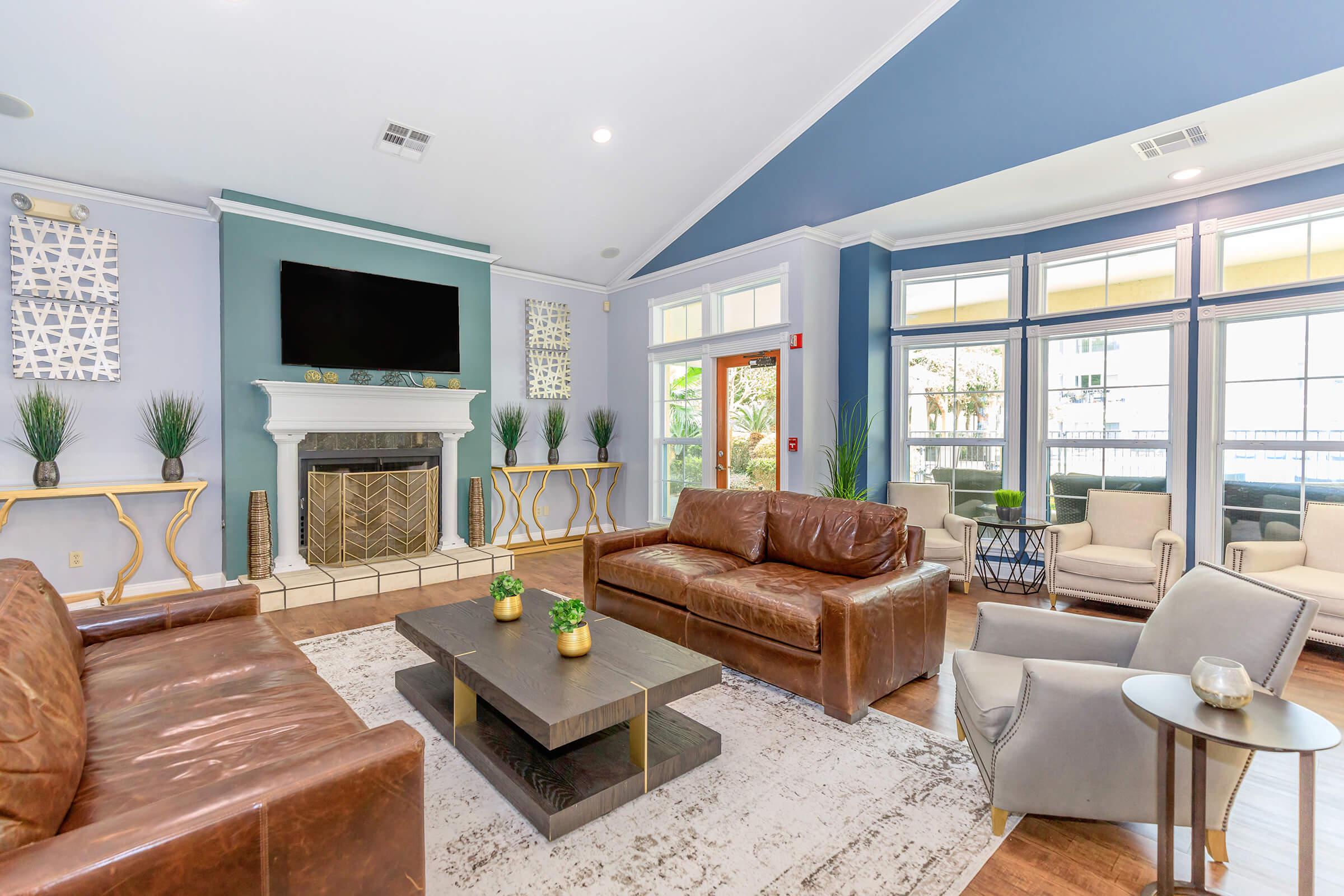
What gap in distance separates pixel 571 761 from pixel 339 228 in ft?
15.4

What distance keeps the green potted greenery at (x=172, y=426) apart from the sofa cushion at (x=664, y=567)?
10.4ft

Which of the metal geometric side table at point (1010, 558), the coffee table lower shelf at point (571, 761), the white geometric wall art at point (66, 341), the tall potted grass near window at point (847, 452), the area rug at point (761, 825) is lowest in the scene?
the area rug at point (761, 825)

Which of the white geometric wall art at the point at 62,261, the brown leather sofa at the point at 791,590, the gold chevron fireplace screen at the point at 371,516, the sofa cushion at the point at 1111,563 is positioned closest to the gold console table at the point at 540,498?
→ the gold chevron fireplace screen at the point at 371,516

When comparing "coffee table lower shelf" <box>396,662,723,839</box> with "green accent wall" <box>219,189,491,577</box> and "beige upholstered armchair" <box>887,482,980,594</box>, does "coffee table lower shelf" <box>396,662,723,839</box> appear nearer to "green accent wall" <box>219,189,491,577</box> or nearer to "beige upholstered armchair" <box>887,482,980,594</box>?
"beige upholstered armchair" <box>887,482,980,594</box>

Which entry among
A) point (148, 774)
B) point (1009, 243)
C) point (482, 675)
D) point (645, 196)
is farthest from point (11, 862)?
point (1009, 243)

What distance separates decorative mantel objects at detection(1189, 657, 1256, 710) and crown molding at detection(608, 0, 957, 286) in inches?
162

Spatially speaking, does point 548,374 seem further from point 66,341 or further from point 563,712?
point 563,712

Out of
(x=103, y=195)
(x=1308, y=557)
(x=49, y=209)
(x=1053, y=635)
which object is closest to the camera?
(x=1053, y=635)

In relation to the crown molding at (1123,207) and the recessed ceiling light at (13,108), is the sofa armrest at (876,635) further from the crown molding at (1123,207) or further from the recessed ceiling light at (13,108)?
the recessed ceiling light at (13,108)

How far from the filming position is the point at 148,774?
1.45 m

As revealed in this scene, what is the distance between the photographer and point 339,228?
5.05 m

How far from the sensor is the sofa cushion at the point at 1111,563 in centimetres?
405

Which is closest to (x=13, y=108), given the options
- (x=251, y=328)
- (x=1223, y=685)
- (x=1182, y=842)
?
(x=251, y=328)

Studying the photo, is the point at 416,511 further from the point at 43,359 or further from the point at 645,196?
the point at 645,196
